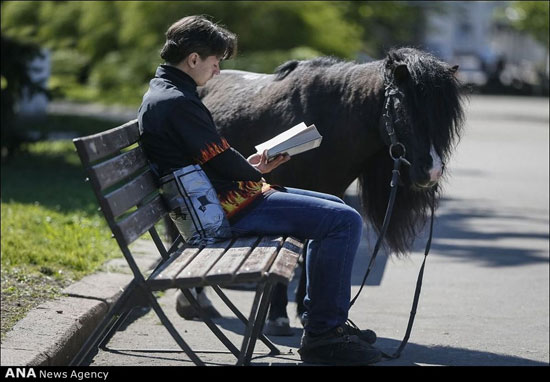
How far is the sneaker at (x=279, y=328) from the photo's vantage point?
6.30 metres

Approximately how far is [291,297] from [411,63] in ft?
7.42

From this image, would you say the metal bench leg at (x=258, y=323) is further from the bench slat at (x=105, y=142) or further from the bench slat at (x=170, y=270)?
the bench slat at (x=105, y=142)

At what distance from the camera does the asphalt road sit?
19.5 feet

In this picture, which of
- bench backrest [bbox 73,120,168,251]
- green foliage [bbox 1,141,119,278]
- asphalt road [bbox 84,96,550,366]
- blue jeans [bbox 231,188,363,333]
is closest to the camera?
bench backrest [bbox 73,120,168,251]

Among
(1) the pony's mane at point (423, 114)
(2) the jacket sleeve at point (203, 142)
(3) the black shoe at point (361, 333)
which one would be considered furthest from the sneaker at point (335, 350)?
(1) the pony's mane at point (423, 114)

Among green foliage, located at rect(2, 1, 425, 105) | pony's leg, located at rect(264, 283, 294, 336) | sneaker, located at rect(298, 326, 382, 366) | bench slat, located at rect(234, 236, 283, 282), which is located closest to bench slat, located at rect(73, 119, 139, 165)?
bench slat, located at rect(234, 236, 283, 282)

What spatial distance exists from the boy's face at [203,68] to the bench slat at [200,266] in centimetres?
80

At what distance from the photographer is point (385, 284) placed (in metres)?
8.13

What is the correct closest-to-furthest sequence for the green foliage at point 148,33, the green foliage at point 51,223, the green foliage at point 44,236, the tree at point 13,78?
the green foliage at point 44,236
the green foliage at point 51,223
the tree at point 13,78
the green foliage at point 148,33

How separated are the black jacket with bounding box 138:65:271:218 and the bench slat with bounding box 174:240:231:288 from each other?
0.27 meters

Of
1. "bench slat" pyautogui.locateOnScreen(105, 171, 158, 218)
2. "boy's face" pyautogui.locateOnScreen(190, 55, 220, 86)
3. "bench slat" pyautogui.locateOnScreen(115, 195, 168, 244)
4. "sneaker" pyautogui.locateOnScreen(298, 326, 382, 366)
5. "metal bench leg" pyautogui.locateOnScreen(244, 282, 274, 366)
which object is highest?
"boy's face" pyautogui.locateOnScreen(190, 55, 220, 86)

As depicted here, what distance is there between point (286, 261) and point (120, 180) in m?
0.90

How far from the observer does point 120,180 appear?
193 inches

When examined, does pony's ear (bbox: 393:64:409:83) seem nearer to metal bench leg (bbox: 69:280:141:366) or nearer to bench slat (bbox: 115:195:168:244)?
bench slat (bbox: 115:195:168:244)
